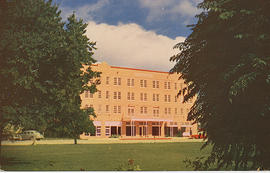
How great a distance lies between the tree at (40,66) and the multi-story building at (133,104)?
1.74 feet

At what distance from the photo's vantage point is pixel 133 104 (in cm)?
1106

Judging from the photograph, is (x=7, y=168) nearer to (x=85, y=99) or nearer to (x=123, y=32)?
(x=85, y=99)

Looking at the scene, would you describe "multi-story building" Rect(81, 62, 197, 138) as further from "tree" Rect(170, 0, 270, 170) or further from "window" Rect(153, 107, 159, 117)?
"tree" Rect(170, 0, 270, 170)

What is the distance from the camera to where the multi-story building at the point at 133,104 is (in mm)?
10219

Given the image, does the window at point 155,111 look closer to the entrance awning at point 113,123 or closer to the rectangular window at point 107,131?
the entrance awning at point 113,123

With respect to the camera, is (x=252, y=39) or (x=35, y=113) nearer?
(x=252, y=39)

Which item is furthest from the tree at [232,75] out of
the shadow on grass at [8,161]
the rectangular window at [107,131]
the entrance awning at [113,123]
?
the shadow on grass at [8,161]

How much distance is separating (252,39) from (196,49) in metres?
1.31

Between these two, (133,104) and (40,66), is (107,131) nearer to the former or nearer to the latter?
(133,104)

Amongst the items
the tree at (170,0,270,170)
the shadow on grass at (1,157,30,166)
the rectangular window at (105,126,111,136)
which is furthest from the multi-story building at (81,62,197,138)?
the shadow on grass at (1,157,30,166)

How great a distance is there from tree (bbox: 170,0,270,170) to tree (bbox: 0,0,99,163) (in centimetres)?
382

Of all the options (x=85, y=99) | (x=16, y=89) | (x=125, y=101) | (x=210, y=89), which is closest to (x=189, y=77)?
(x=210, y=89)

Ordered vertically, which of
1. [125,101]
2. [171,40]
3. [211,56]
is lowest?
[125,101]

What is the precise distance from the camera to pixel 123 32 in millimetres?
9992
